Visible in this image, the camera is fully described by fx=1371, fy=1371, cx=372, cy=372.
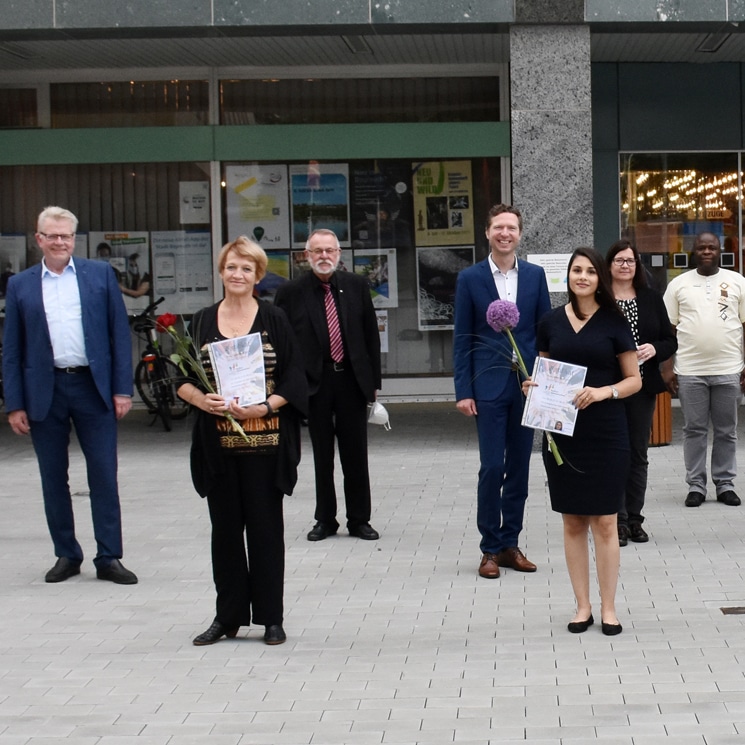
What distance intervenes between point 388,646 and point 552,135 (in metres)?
6.70

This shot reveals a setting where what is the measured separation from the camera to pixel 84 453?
24.8 feet

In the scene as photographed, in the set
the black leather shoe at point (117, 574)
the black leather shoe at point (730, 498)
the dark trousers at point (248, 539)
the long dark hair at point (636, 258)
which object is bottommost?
the black leather shoe at point (117, 574)

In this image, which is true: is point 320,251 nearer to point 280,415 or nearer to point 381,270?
point 280,415

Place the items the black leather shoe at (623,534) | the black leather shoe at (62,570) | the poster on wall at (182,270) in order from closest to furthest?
the black leather shoe at (62,570), the black leather shoe at (623,534), the poster on wall at (182,270)

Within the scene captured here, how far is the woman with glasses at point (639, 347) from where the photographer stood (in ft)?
26.6

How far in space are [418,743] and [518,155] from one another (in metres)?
7.75

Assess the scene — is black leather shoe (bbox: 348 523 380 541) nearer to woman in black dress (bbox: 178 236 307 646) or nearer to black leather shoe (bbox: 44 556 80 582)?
black leather shoe (bbox: 44 556 80 582)

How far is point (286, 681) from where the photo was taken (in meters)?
5.62

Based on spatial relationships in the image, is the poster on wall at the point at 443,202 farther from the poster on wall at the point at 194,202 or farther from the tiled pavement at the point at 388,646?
the tiled pavement at the point at 388,646

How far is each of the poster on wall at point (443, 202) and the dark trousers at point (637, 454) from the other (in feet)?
23.0

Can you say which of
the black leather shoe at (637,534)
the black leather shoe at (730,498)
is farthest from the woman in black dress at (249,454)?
the black leather shoe at (730,498)

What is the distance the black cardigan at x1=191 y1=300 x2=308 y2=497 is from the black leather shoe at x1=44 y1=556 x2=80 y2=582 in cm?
186

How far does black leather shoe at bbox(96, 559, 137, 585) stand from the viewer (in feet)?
24.7

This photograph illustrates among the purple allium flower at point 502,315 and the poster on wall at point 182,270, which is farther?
the poster on wall at point 182,270
